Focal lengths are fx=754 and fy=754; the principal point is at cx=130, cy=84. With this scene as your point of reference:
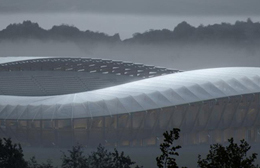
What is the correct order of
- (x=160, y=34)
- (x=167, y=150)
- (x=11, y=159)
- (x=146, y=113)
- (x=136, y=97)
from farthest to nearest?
(x=160, y=34)
(x=136, y=97)
(x=146, y=113)
(x=11, y=159)
(x=167, y=150)

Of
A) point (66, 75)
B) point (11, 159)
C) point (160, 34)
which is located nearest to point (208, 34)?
point (160, 34)

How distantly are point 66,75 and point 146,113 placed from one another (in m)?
34.4

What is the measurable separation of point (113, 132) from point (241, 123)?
1142 centimetres

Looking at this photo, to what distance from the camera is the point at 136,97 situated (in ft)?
207

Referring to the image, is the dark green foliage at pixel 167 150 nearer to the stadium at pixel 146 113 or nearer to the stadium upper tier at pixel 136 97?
the stadium at pixel 146 113

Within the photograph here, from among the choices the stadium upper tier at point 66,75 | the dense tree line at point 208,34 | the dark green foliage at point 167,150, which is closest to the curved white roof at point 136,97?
the stadium upper tier at point 66,75

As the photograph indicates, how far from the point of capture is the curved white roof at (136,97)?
2418 inches

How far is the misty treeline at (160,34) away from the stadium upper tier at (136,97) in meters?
100

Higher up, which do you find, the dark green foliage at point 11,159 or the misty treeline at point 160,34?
the misty treeline at point 160,34

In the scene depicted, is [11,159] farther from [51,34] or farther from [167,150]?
[51,34]

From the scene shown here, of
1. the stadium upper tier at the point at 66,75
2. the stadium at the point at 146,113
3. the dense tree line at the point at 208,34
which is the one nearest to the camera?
the stadium at the point at 146,113

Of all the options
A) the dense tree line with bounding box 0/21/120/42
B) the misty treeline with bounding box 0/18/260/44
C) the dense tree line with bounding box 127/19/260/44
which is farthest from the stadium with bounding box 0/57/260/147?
the dense tree line with bounding box 0/21/120/42

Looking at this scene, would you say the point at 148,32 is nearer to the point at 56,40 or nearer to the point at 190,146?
the point at 56,40

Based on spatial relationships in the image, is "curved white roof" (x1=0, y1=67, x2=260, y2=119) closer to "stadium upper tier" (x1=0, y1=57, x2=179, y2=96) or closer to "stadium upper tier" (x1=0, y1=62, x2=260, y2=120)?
"stadium upper tier" (x1=0, y1=62, x2=260, y2=120)
